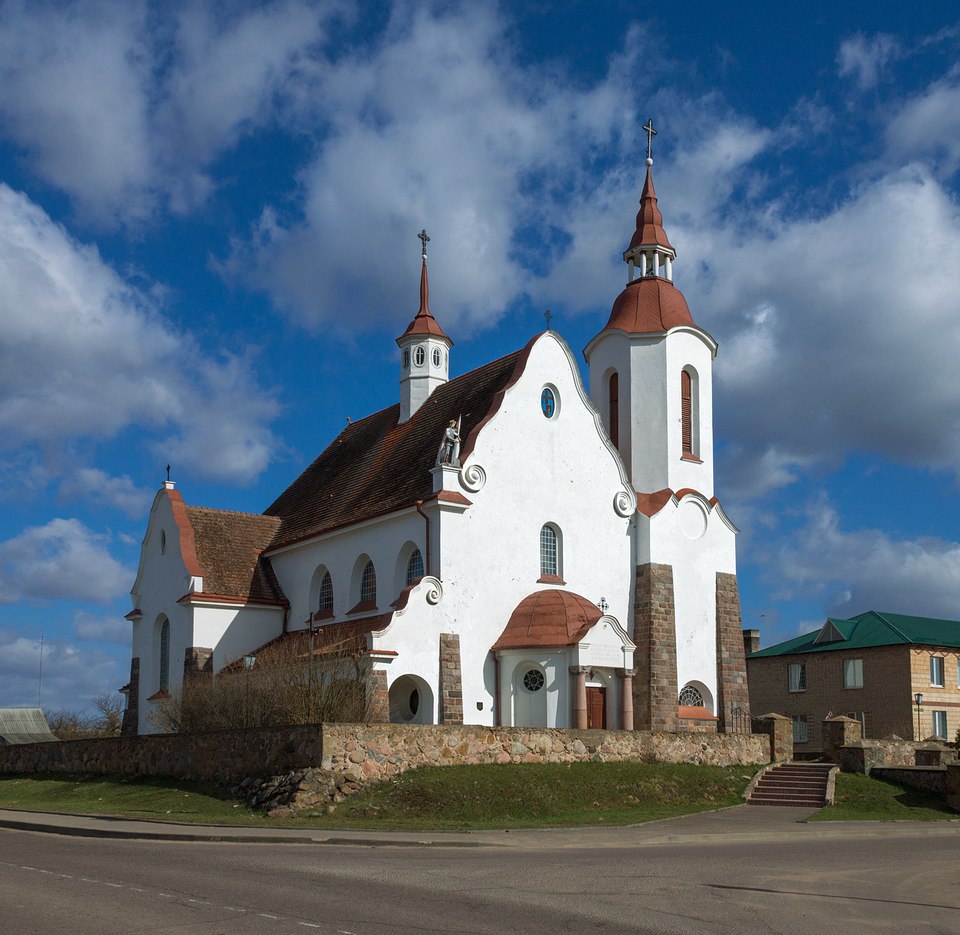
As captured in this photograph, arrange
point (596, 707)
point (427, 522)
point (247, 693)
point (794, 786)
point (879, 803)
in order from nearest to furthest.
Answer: point (879, 803), point (794, 786), point (247, 693), point (596, 707), point (427, 522)

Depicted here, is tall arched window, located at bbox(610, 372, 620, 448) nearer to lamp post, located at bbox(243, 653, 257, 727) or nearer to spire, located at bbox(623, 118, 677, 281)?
spire, located at bbox(623, 118, 677, 281)

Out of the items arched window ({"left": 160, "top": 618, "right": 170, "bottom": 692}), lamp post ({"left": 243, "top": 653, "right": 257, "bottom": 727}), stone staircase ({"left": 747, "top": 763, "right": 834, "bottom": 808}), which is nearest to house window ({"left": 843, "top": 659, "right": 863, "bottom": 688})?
stone staircase ({"left": 747, "top": 763, "right": 834, "bottom": 808})

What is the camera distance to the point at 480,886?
47.8 ft

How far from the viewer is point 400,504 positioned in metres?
37.3

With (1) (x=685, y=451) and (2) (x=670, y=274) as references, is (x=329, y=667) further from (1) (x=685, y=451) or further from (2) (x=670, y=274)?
(2) (x=670, y=274)

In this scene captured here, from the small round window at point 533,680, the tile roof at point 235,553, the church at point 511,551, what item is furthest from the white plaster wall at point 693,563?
the tile roof at point 235,553

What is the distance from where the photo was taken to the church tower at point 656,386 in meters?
40.8

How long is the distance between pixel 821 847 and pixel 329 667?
14924 millimetres

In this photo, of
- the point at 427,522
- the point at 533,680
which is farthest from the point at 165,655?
the point at 533,680

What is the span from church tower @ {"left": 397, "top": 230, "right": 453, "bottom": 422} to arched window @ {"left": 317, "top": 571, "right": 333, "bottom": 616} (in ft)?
21.8

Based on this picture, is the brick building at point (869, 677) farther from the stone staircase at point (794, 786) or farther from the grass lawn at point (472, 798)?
the grass lawn at point (472, 798)

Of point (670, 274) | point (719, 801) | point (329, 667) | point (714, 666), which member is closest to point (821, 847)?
point (719, 801)

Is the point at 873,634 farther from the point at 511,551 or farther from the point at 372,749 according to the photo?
the point at 372,749

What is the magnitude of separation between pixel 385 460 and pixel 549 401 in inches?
265
